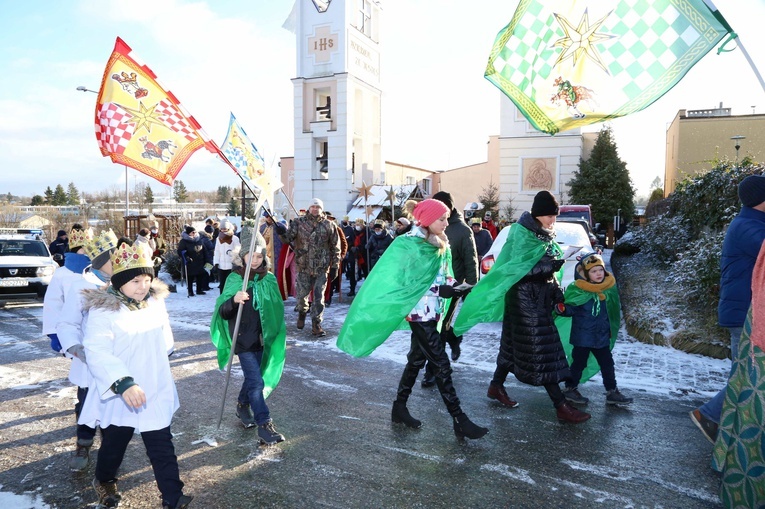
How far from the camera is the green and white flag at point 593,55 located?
395cm

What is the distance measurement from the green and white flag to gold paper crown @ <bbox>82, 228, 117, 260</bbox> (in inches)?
130

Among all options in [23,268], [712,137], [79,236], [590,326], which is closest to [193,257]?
[23,268]

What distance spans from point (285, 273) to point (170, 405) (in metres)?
7.97

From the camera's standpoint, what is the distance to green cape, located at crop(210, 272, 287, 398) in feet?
15.6

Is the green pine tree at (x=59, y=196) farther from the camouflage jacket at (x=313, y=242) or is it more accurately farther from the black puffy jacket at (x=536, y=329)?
the black puffy jacket at (x=536, y=329)

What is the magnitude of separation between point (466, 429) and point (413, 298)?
44.1 inches

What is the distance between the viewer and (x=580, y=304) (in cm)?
543

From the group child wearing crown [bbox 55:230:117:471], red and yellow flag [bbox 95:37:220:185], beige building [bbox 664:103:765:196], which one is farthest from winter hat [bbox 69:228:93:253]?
beige building [bbox 664:103:765:196]

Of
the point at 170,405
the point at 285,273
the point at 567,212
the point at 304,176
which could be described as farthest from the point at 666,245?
the point at 304,176

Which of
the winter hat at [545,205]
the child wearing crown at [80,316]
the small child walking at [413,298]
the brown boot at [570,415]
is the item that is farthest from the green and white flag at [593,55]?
the child wearing crown at [80,316]

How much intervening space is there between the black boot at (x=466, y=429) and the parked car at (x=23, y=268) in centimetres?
1115

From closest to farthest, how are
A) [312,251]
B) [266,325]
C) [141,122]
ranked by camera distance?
[266,325] < [141,122] < [312,251]

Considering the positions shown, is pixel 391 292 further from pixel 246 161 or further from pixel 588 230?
pixel 588 230

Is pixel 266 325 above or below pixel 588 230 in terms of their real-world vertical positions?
below
